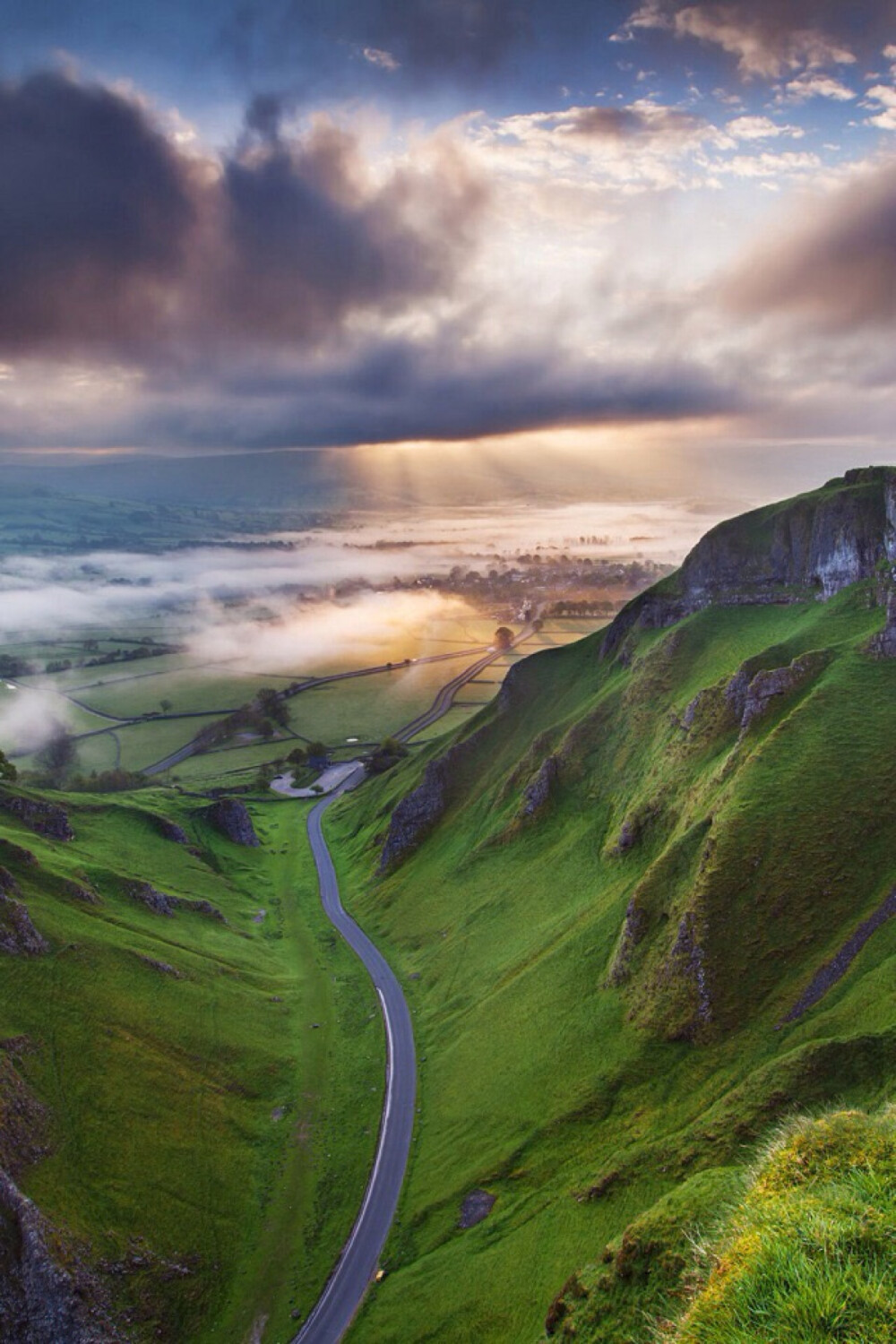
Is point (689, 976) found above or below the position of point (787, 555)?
below

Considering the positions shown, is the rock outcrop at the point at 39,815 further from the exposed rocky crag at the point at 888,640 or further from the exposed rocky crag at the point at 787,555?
the exposed rocky crag at the point at 888,640

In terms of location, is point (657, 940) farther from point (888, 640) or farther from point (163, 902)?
point (163, 902)

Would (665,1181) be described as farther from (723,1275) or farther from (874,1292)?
(874,1292)

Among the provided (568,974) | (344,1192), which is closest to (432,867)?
(568,974)

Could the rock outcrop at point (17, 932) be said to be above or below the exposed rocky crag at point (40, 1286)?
above

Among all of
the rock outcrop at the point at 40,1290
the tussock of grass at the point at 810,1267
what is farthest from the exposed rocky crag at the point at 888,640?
A: the rock outcrop at the point at 40,1290

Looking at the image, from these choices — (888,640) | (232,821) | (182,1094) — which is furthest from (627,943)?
(232,821)
